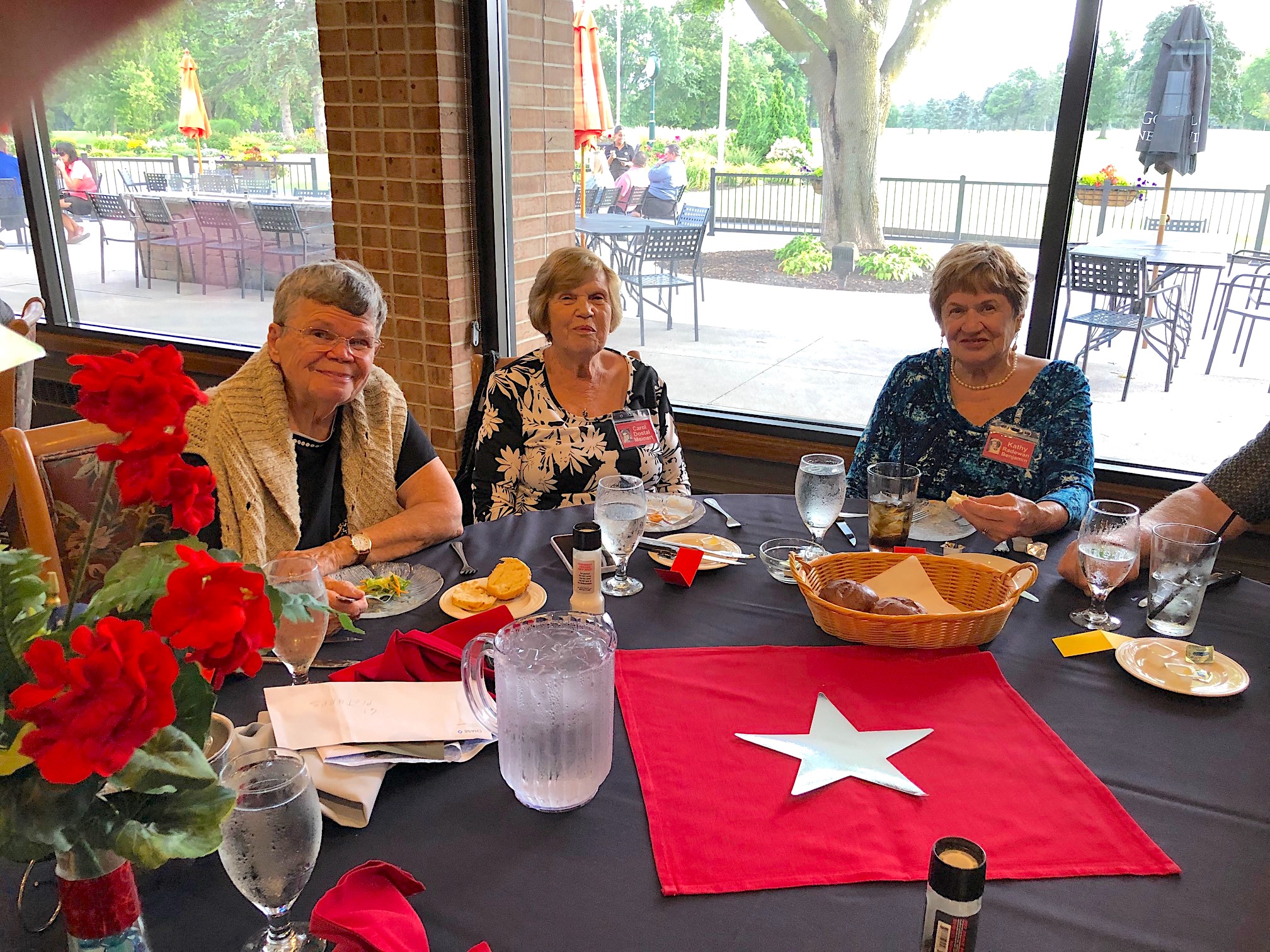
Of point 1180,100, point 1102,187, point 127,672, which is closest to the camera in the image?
point 127,672

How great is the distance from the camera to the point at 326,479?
6.69 feet

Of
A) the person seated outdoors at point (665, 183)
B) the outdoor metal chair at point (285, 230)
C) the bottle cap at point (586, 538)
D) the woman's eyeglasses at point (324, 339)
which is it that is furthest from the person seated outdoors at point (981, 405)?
the outdoor metal chair at point (285, 230)

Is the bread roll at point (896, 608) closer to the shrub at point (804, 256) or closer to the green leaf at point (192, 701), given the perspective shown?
the green leaf at point (192, 701)

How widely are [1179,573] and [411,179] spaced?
2.65m

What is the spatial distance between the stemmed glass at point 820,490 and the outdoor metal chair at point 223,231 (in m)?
3.72

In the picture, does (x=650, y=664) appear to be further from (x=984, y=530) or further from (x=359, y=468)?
(x=359, y=468)

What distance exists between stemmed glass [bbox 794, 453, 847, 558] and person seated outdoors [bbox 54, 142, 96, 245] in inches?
170

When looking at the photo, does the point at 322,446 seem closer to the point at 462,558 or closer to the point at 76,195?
the point at 462,558

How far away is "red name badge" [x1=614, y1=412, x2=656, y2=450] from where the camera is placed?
7.59 feet

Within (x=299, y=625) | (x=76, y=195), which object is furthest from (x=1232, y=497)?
(x=76, y=195)

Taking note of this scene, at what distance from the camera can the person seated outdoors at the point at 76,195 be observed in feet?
15.3

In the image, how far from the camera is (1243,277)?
2939 millimetres

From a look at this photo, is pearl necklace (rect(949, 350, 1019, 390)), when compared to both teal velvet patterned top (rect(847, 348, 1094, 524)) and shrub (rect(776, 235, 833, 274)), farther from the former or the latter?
A: shrub (rect(776, 235, 833, 274))

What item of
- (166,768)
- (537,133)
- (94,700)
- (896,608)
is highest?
(537,133)
